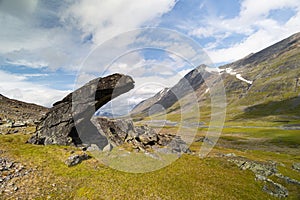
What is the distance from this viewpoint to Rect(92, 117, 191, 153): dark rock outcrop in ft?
151

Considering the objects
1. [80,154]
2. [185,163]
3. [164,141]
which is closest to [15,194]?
[80,154]

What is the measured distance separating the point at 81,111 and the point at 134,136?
14117 mm

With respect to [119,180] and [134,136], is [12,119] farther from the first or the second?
[119,180]

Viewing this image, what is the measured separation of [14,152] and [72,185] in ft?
40.9

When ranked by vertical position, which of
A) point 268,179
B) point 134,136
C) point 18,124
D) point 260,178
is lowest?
point 268,179

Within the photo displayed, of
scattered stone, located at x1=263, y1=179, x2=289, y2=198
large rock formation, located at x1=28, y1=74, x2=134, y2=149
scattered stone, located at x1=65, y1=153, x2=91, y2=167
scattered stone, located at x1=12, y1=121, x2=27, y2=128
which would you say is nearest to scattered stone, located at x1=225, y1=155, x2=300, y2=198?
scattered stone, located at x1=263, y1=179, x2=289, y2=198

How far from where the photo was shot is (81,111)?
42.9m

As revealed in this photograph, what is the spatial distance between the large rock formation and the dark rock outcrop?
268 cm

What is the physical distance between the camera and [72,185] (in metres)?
24.8

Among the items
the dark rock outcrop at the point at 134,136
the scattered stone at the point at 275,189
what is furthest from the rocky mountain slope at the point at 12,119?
the scattered stone at the point at 275,189

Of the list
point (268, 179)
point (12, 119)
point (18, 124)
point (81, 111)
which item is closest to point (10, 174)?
point (81, 111)

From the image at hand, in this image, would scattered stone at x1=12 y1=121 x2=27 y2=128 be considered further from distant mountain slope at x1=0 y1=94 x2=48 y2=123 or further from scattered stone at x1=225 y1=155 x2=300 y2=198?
scattered stone at x1=225 y1=155 x2=300 y2=198

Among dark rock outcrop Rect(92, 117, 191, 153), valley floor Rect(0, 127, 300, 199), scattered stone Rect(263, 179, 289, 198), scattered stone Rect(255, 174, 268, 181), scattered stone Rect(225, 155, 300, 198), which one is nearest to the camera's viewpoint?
valley floor Rect(0, 127, 300, 199)

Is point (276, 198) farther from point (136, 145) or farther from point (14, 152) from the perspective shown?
point (14, 152)
